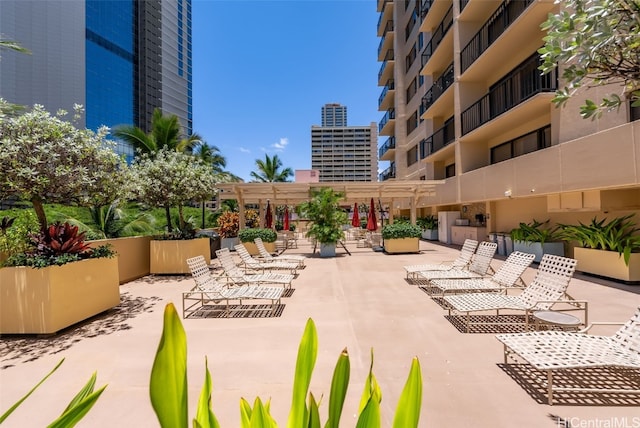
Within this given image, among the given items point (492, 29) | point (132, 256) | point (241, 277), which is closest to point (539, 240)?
point (492, 29)

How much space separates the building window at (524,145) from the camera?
11995 mm

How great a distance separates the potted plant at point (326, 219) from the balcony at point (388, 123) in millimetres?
19274

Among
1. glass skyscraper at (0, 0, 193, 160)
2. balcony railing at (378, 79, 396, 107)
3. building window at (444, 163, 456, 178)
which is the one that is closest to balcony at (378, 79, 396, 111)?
balcony railing at (378, 79, 396, 107)

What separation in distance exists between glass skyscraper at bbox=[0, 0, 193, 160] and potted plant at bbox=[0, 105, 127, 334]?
2887 centimetres

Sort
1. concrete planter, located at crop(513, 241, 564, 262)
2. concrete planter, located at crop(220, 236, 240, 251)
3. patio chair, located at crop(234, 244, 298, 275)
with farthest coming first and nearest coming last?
concrete planter, located at crop(220, 236, 240, 251), concrete planter, located at crop(513, 241, 564, 262), patio chair, located at crop(234, 244, 298, 275)

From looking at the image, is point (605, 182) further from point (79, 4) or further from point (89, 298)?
point (79, 4)

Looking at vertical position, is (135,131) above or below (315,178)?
above

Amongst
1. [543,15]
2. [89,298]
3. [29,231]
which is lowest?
[89,298]

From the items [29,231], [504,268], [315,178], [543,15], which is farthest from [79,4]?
[504,268]

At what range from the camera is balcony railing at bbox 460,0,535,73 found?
1266 centimetres

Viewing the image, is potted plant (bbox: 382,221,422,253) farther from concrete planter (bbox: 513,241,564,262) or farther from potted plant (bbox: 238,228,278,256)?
potted plant (bbox: 238,228,278,256)

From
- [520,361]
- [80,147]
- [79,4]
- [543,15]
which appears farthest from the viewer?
[79,4]

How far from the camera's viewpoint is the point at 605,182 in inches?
306

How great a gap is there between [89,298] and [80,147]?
9.58ft
